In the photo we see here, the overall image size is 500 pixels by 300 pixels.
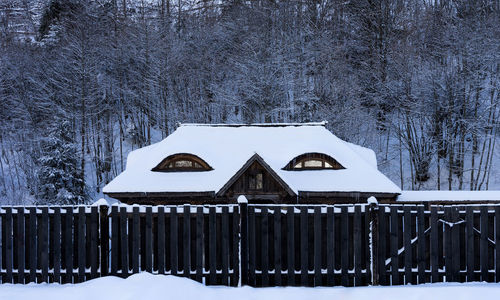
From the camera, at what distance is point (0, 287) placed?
7055 mm

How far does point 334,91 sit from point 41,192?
74.0 feet

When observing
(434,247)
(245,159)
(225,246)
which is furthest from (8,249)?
(245,159)

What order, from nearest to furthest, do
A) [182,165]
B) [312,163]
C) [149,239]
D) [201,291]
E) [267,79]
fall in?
[201,291] < [149,239] < [312,163] < [182,165] < [267,79]

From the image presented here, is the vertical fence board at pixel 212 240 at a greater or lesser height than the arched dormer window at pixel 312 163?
lesser

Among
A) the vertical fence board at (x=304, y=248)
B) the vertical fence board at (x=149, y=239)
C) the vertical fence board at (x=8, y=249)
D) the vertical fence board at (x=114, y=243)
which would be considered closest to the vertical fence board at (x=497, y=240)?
the vertical fence board at (x=304, y=248)

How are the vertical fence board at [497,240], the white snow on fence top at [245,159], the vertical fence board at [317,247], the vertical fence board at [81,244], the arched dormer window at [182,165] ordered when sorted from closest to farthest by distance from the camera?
the vertical fence board at [497,240], the vertical fence board at [317,247], the vertical fence board at [81,244], the white snow on fence top at [245,159], the arched dormer window at [182,165]

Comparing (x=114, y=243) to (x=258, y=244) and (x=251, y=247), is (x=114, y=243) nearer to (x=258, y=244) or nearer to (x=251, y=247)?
(x=251, y=247)

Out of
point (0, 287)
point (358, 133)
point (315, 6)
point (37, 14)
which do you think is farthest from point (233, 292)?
point (37, 14)

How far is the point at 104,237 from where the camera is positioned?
24.2ft

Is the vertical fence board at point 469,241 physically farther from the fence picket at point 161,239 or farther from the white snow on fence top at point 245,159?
the white snow on fence top at point 245,159

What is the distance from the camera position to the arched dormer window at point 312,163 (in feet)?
63.5

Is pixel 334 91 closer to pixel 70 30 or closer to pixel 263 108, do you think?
pixel 263 108

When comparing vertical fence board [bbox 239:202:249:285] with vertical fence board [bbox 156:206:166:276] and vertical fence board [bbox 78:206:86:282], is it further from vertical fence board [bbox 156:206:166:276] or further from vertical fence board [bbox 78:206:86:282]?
vertical fence board [bbox 78:206:86:282]

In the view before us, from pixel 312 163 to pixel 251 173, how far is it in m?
3.11
